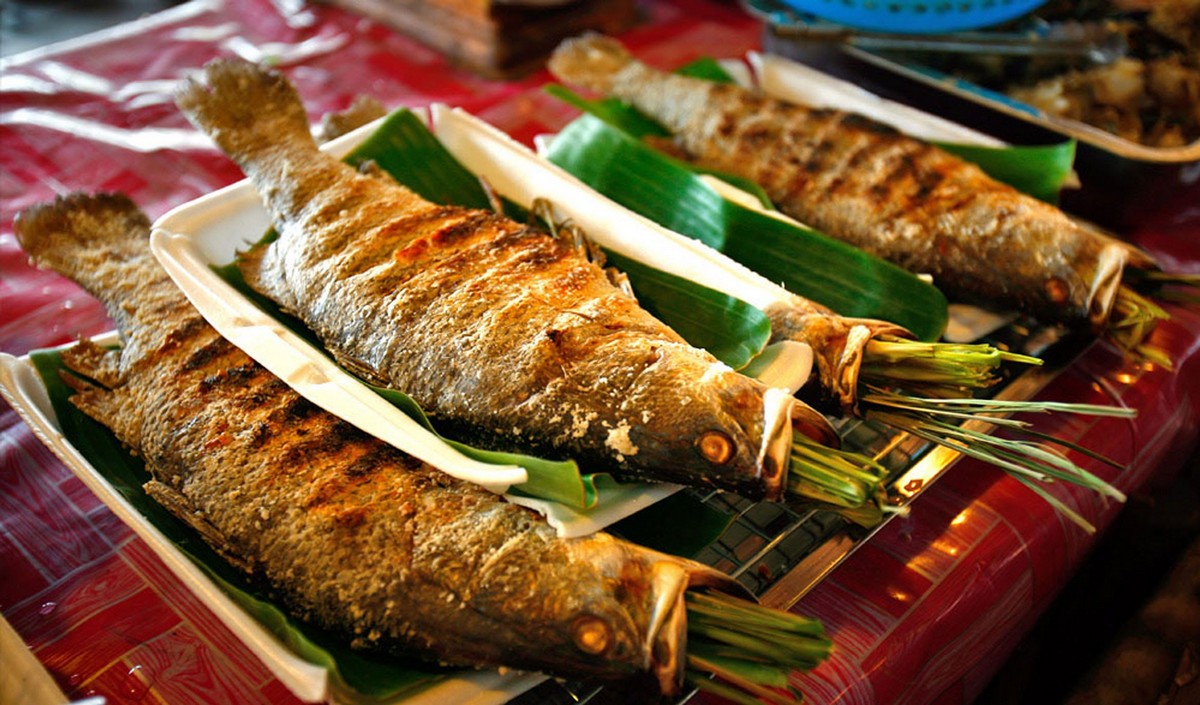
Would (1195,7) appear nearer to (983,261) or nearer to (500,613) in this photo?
(983,261)

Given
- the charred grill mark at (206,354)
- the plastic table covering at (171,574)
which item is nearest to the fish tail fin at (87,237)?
the plastic table covering at (171,574)

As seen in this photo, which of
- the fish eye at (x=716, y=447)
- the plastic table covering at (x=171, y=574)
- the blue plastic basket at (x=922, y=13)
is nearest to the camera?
the fish eye at (x=716, y=447)

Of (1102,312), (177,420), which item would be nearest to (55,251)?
(177,420)

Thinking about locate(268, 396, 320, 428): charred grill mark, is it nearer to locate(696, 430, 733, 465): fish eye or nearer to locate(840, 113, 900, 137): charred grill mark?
locate(696, 430, 733, 465): fish eye

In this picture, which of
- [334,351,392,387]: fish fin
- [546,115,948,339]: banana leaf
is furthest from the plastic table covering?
[334,351,392,387]: fish fin

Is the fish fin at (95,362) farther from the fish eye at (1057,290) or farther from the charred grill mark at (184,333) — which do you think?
the fish eye at (1057,290)

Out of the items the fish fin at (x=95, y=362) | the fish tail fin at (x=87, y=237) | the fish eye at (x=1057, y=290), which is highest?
the fish eye at (x=1057, y=290)
